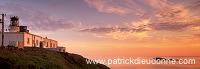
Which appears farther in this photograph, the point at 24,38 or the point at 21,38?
the point at 24,38

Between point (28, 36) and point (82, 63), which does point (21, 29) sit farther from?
point (82, 63)

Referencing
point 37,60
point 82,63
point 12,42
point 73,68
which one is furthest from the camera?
point 12,42

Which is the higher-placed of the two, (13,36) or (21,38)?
(13,36)

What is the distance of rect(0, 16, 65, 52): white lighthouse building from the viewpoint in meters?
44.6

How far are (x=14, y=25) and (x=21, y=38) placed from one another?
8372 mm

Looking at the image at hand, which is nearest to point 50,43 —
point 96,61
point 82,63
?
point 96,61

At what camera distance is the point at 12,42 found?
138ft

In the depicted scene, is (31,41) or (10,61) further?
(31,41)

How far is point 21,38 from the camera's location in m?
45.2

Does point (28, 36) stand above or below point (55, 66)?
above

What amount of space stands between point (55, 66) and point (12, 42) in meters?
20.2

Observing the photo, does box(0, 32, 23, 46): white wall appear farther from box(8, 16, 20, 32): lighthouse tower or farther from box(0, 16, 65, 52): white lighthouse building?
box(8, 16, 20, 32): lighthouse tower

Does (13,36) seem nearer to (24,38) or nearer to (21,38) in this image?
(21,38)

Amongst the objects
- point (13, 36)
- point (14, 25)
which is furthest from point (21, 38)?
point (14, 25)
